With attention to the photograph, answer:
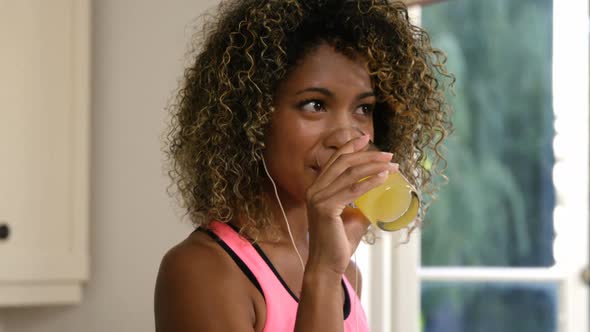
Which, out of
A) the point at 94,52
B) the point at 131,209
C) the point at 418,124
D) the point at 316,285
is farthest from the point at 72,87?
the point at 316,285

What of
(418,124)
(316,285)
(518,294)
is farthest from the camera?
(518,294)

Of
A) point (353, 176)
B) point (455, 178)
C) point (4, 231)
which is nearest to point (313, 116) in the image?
point (353, 176)

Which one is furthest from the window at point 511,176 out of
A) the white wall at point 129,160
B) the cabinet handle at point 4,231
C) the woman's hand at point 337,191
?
the woman's hand at point 337,191

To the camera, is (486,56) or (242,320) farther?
(486,56)

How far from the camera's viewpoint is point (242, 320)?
1021 mm

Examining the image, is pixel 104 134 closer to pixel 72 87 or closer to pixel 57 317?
pixel 72 87

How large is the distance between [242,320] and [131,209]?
3.28ft

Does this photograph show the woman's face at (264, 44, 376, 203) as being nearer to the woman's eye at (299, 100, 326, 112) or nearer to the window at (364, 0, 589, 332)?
the woman's eye at (299, 100, 326, 112)

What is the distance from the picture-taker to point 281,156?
1.08 meters

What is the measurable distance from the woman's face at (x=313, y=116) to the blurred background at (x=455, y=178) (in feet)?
2.86

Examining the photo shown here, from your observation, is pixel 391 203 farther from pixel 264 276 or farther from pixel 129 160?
pixel 129 160

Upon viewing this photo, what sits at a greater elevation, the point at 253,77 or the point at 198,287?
the point at 253,77

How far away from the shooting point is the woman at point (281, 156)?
998 millimetres

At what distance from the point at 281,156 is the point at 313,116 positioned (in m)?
0.07
